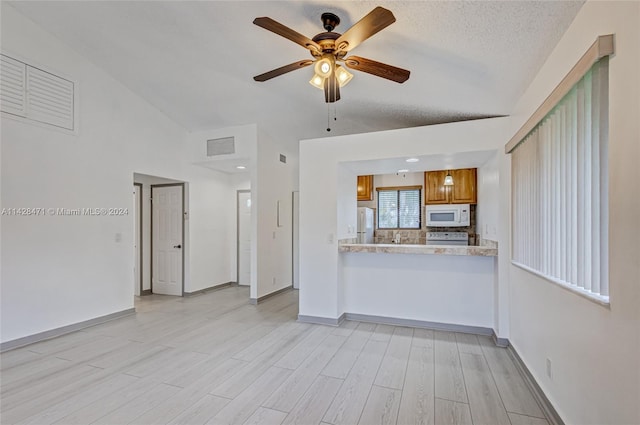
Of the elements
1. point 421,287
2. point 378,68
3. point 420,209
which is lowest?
point 421,287

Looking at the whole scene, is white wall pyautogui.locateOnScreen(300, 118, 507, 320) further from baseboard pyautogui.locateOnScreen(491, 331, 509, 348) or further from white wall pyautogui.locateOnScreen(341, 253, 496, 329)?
baseboard pyautogui.locateOnScreen(491, 331, 509, 348)

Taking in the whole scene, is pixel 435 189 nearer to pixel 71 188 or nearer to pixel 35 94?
pixel 71 188

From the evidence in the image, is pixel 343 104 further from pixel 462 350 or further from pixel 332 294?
pixel 462 350

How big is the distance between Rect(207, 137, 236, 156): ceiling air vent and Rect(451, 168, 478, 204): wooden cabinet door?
3960 mm

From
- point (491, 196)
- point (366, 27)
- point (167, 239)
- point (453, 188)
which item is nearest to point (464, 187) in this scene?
point (453, 188)

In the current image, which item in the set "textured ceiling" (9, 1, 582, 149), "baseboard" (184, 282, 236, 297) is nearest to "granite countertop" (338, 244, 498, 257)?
"textured ceiling" (9, 1, 582, 149)

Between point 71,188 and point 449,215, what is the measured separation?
18.9ft

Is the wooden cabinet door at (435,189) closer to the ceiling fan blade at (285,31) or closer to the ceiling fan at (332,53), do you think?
the ceiling fan at (332,53)

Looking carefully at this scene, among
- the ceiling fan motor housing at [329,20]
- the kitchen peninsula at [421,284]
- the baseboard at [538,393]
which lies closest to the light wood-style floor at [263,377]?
the baseboard at [538,393]

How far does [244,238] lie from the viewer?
6.48 meters

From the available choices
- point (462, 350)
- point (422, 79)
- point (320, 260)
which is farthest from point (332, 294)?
point (422, 79)

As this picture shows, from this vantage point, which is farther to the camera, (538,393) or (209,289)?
(209,289)

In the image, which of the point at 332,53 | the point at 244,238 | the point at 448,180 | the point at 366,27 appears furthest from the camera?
the point at 244,238

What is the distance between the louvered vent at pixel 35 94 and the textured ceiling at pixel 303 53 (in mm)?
517
